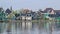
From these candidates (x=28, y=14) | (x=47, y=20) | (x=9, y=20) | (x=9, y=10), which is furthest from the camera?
(x=28, y=14)

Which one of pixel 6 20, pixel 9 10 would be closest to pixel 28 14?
pixel 9 10

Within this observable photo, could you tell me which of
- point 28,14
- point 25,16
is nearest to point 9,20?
point 25,16

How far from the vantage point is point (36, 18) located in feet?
168

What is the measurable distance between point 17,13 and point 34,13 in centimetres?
551

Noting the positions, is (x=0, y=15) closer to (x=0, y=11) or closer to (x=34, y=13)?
(x=0, y=11)

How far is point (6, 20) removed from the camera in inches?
1929

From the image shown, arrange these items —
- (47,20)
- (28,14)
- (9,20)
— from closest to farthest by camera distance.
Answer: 1. (9,20)
2. (47,20)
3. (28,14)

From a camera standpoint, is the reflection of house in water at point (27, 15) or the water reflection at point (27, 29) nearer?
the water reflection at point (27, 29)

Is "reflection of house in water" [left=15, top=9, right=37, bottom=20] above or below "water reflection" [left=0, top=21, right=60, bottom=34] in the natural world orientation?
below

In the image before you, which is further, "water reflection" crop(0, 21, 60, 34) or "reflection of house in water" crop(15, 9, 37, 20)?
"reflection of house in water" crop(15, 9, 37, 20)

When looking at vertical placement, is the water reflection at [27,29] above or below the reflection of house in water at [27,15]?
above

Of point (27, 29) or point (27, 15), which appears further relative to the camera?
point (27, 15)

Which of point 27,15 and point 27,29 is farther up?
point 27,29

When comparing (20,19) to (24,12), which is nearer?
(20,19)
